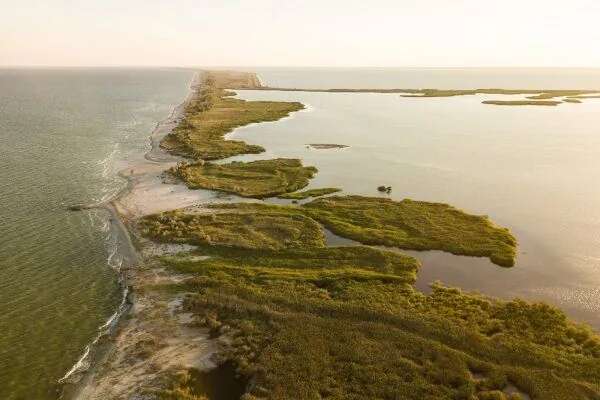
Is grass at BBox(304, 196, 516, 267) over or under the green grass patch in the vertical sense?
over

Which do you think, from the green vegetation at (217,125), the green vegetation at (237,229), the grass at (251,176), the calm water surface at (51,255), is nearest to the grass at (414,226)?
the green vegetation at (237,229)

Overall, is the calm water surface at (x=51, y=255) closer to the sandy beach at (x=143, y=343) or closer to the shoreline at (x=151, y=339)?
the sandy beach at (x=143, y=343)

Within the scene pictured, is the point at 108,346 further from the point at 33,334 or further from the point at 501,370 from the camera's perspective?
the point at 501,370

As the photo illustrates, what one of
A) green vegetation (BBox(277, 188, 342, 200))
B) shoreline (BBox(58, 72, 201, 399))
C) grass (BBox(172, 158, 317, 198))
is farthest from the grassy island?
grass (BBox(172, 158, 317, 198))

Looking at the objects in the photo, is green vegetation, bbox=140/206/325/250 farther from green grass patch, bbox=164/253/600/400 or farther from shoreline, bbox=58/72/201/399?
green grass patch, bbox=164/253/600/400

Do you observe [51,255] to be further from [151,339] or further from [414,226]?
[414,226]

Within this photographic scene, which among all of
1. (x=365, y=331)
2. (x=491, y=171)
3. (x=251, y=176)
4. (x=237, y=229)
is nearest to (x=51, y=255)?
(x=237, y=229)
